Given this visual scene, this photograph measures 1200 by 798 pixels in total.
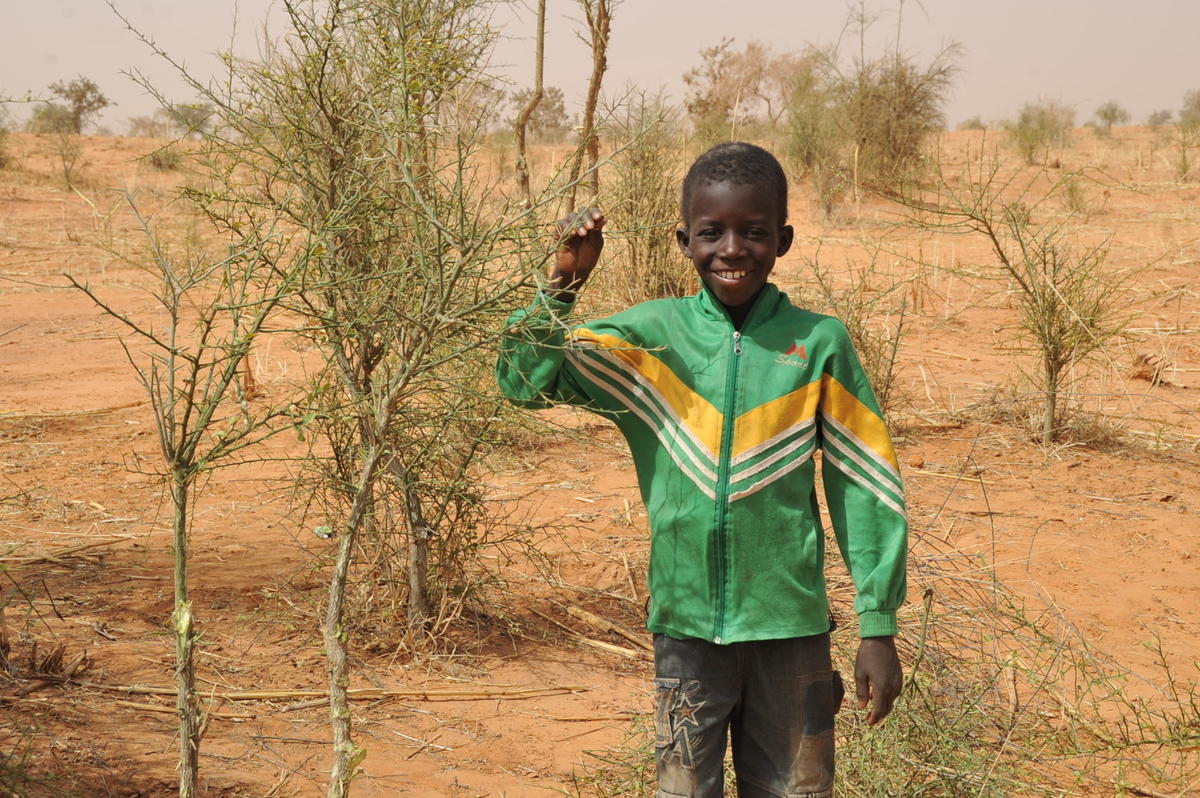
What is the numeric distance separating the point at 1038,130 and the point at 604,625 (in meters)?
21.1

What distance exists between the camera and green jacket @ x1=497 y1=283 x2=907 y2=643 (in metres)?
1.86

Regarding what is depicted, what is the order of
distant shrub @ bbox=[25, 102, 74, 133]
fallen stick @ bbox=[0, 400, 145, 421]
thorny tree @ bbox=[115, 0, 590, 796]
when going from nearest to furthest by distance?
1. thorny tree @ bbox=[115, 0, 590, 796]
2. fallen stick @ bbox=[0, 400, 145, 421]
3. distant shrub @ bbox=[25, 102, 74, 133]

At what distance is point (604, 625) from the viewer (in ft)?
13.4

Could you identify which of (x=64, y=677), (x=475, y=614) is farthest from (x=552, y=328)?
(x=475, y=614)

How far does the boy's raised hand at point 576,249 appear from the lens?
184 cm

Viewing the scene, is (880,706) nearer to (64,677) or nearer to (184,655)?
(184,655)

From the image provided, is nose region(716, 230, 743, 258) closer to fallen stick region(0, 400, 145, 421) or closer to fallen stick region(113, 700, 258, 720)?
fallen stick region(113, 700, 258, 720)

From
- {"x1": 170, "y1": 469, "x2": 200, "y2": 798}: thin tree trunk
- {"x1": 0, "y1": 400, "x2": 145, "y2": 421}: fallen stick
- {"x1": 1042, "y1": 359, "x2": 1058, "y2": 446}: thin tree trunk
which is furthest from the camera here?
{"x1": 0, "y1": 400, "x2": 145, "y2": 421}: fallen stick

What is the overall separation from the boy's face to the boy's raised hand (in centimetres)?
18

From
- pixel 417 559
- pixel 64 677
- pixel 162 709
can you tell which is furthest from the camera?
pixel 417 559

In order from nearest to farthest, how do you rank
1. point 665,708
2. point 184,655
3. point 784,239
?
point 184,655, point 665,708, point 784,239

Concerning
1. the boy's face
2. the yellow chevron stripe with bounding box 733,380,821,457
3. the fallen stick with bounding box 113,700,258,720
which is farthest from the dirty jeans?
the fallen stick with bounding box 113,700,258,720

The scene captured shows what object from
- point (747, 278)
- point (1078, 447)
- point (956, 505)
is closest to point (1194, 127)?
point (1078, 447)

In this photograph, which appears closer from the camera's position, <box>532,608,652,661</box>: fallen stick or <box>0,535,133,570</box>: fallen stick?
<box>532,608,652,661</box>: fallen stick
